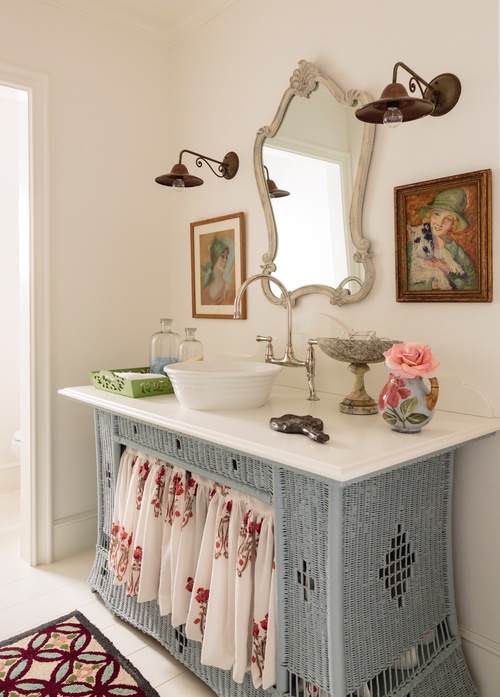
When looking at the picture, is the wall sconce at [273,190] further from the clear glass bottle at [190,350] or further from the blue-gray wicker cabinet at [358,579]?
the blue-gray wicker cabinet at [358,579]

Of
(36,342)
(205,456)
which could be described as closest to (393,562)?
(205,456)

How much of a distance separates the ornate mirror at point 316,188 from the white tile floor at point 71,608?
1.39 meters

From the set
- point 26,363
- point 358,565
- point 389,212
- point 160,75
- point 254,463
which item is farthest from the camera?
point 160,75

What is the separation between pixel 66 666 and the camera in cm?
190

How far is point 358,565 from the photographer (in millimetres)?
1442

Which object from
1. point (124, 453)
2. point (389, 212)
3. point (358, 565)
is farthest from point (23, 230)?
A: point (358, 565)

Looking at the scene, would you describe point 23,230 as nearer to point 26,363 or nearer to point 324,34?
A: point 26,363

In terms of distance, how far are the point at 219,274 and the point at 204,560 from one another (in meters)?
1.38

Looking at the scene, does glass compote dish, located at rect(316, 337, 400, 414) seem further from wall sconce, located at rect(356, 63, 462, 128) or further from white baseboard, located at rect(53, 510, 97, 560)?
white baseboard, located at rect(53, 510, 97, 560)

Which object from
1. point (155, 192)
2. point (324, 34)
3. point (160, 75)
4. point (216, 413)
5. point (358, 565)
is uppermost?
point (160, 75)

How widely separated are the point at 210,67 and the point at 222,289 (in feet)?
3.48

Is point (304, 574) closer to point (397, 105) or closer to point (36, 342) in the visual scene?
point (397, 105)

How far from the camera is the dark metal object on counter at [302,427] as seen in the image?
1.42 meters

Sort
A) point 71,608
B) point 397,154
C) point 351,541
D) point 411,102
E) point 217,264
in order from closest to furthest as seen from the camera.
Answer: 1. point 351,541
2. point 411,102
3. point 397,154
4. point 71,608
5. point 217,264
